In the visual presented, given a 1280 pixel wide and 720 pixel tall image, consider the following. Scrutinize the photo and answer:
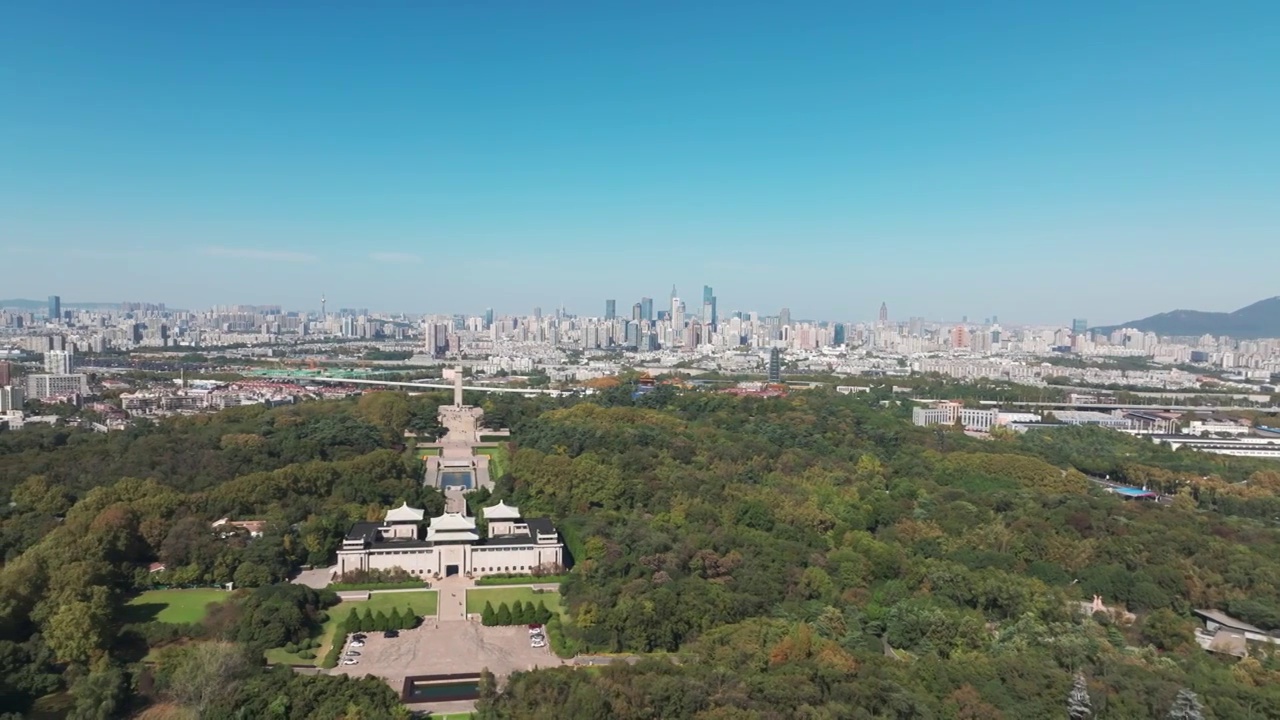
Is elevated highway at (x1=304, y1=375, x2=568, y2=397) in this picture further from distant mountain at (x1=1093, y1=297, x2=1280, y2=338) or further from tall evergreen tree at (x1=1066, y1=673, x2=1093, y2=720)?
distant mountain at (x1=1093, y1=297, x2=1280, y2=338)

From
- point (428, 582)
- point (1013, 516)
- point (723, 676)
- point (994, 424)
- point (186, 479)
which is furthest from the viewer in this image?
point (994, 424)

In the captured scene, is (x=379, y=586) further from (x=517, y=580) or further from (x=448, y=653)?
(x=448, y=653)

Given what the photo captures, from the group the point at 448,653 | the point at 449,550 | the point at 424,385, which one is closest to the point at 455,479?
the point at 449,550

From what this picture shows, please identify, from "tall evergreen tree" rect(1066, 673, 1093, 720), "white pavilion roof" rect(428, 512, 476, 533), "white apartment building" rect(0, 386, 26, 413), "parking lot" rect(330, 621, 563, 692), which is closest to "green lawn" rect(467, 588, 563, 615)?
"parking lot" rect(330, 621, 563, 692)

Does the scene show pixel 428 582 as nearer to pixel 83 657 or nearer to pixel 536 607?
pixel 536 607

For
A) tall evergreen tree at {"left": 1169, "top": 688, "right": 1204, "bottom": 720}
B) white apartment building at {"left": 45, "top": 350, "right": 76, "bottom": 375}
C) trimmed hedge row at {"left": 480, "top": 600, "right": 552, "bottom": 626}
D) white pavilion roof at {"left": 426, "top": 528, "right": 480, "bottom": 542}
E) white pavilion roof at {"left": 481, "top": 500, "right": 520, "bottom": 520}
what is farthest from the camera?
white apartment building at {"left": 45, "top": 350, "right": 76, "bottom": 375}

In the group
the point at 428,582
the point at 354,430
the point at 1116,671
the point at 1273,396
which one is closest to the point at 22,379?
the point at 354,430
